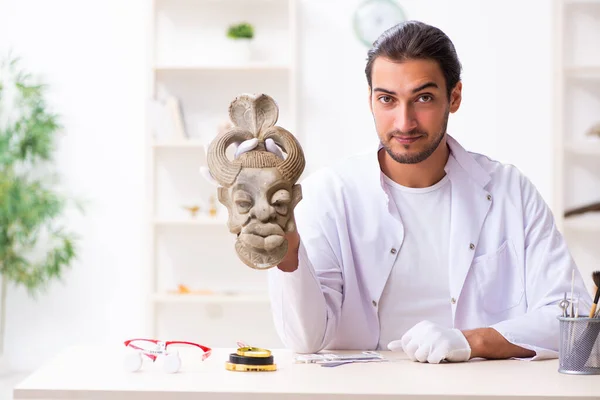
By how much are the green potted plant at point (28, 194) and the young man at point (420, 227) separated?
8.12 feet

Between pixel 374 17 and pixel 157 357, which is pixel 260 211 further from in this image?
pixel 374 17

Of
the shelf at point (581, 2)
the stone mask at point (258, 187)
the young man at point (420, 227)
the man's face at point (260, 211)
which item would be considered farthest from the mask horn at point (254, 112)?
the shelf at point (581, 2)

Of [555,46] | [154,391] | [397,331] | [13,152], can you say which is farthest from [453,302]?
[13,152]

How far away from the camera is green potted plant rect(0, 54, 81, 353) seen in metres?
4.30

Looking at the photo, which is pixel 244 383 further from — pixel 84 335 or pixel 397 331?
pixel 84 335

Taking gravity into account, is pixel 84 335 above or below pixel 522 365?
below

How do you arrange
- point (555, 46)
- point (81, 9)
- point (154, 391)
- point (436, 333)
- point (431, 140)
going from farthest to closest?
point (81, 9) < point (555, 46) < point (431, 140) < point (436, 333) < point (154, 391)

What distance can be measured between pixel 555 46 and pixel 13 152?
106 inches

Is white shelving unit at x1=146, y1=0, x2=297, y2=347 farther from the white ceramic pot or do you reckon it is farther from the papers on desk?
the papers on desk

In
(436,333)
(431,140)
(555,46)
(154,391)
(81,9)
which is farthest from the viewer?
(81,9)

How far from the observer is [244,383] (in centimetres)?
143

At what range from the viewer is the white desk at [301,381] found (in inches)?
53.6

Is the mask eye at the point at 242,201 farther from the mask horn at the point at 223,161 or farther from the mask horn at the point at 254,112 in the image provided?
the mask horn at the point at 254,112

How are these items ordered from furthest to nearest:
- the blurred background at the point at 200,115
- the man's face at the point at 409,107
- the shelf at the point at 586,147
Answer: the blurred background at the point at 200,115, the shelf at the point at 586,147, the man's face at the point at 409,107
